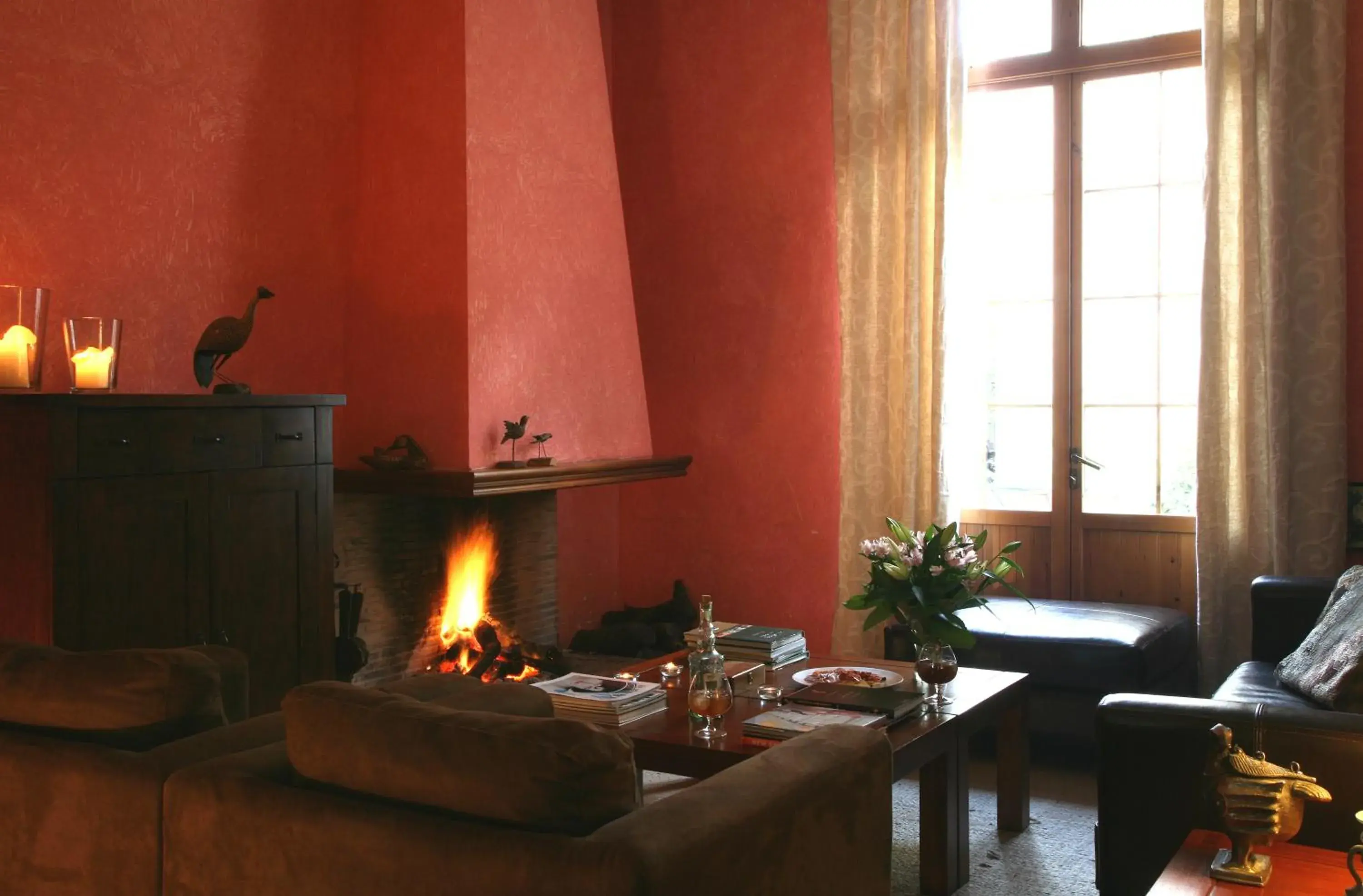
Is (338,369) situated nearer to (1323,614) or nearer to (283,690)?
(283,690)

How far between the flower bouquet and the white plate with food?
0.17m

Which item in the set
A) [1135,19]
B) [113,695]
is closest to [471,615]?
[113,695]

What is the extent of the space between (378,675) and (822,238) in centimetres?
275

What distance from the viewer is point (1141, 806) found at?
2.77 meters

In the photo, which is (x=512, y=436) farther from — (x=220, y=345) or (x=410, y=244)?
(x=220, y=345)

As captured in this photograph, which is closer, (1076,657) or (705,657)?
(705,657)

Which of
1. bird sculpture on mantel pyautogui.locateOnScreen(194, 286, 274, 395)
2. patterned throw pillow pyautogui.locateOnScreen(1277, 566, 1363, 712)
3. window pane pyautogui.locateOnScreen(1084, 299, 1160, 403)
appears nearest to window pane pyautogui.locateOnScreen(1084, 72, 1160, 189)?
window pane pyautogui.locateOnScreen(1084, 299, 1160, 403)

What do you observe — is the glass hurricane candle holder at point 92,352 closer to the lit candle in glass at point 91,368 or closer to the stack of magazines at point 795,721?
the lit candle in glass at point 91,368

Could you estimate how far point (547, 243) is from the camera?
16.1ft

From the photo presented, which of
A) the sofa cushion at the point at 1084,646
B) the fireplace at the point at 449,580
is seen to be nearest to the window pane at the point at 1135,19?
the sofa cushion at the point at 1084,646

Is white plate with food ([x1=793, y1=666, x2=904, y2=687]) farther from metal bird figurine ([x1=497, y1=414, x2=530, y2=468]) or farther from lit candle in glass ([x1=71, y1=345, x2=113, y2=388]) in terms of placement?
lit candle in glass ([x1=71, y1=345, x2=113, y2=388])

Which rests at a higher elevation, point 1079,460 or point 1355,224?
point 1355,224

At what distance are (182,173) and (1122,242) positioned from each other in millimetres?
3633

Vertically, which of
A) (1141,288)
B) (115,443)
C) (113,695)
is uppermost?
(1141,288)
